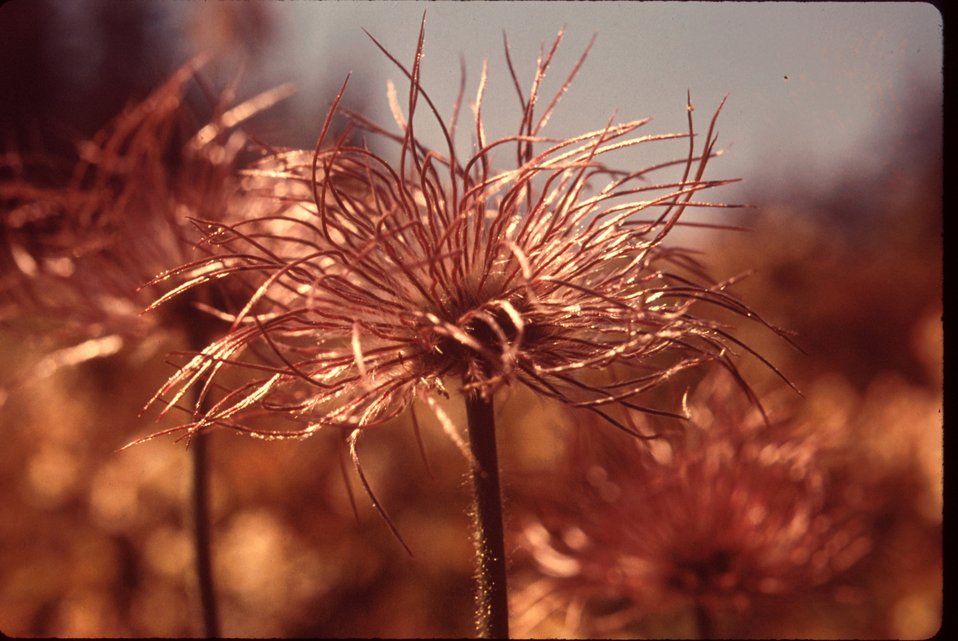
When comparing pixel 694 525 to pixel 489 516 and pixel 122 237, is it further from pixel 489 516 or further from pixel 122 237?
pixel 122 237

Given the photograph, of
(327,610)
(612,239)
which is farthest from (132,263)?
(327,610)

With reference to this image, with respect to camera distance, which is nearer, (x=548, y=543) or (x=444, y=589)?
(x=548, y=543)

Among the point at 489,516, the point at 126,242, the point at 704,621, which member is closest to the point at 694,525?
the point at 704,621

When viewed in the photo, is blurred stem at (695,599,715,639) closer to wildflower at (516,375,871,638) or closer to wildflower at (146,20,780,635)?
wildflower at (516,375,871,638)

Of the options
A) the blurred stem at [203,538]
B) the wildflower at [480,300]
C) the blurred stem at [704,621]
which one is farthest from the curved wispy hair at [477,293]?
the blurred stem at [704,621]

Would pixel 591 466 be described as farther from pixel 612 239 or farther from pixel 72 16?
pixel 72 16

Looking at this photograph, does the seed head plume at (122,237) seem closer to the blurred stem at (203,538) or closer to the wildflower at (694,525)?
the blurred stem at (203,538)
